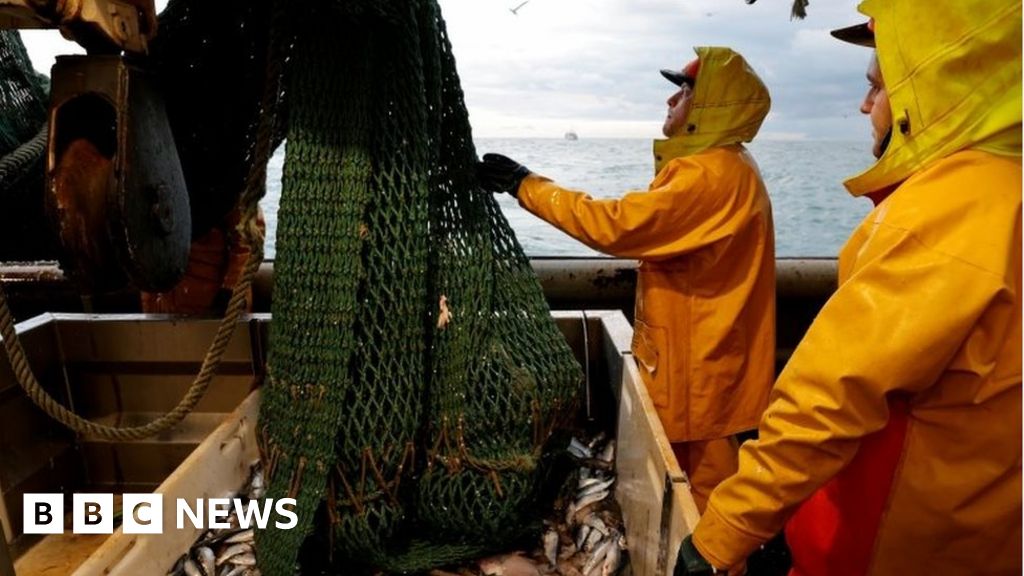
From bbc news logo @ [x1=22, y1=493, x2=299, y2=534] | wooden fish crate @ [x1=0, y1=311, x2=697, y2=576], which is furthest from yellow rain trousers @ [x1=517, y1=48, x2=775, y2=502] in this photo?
bbc news logo @ [x1=22, y1=493, x2=299, y2=534]

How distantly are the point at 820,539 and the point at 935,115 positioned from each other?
1.14 m

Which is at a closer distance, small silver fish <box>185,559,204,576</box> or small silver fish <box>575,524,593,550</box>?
small silver fish <box>185,559,204,576</box>

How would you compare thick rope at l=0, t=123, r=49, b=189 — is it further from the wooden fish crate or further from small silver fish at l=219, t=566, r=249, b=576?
small silver fish at l=219, t=566, r=249, b=576

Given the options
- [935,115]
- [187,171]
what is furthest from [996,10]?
[187,171]

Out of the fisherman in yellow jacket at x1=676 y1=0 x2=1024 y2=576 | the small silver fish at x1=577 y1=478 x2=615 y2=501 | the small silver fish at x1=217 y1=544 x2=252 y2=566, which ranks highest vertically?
the fisherman in yellow jacket at x1=676 y1=0 x2=1024 y2=576

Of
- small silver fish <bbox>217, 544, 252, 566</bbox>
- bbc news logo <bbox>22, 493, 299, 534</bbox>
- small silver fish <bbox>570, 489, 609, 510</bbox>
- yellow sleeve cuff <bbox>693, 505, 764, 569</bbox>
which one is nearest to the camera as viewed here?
yellow sleeve cuff <bbox>693, 505, 764, 569</bbox>

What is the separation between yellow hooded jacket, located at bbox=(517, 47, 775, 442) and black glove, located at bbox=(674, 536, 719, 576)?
5.15 ft

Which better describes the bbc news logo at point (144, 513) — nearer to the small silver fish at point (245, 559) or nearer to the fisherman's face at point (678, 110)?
the small silver fish at point (245, 559)

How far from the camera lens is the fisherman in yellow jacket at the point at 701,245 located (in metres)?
2.89

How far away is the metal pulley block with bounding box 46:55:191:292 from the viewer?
60.7 inches

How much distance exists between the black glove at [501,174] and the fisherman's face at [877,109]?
5.47 ft

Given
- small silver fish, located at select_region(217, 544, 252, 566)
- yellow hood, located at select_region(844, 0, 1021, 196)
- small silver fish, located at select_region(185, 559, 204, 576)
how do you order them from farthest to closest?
small silver fish, located at select_region(217, 544, 252, 566), small silver fish, located at select_region(185, 559, 204, 576), yellow hood, located at select_region(844, 0, 1021, 196)

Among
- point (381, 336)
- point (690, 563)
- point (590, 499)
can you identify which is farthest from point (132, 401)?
point (690, 563)

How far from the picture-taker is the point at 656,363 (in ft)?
10.2
